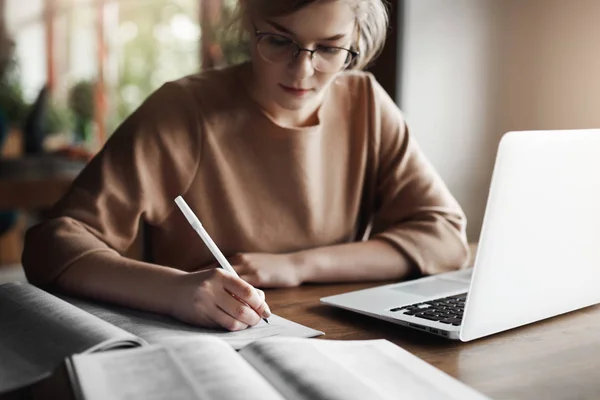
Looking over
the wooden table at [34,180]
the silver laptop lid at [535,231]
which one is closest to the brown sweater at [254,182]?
the silver laptop lid at [535,231]

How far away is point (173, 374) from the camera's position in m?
0.63

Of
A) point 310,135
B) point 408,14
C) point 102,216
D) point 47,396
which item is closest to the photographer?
point 47,396

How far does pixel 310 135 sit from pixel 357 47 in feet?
0.60

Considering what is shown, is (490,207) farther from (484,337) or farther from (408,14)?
(408,14)

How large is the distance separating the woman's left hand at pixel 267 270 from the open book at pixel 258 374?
1.22 feet

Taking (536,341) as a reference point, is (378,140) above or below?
above

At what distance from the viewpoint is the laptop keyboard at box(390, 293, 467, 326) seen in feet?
2.87

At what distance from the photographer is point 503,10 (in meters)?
2.00

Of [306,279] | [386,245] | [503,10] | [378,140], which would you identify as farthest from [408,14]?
[306,279]

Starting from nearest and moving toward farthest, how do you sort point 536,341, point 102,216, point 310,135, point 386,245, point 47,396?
point 47,396, point 536,341, point 102,216, point 386,245, point 310,135

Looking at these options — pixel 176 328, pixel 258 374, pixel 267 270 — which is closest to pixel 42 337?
pixel 176 328

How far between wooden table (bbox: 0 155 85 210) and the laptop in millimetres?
2631

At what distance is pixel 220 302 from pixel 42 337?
20 cm

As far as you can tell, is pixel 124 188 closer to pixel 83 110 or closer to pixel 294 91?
pixel 294 91
